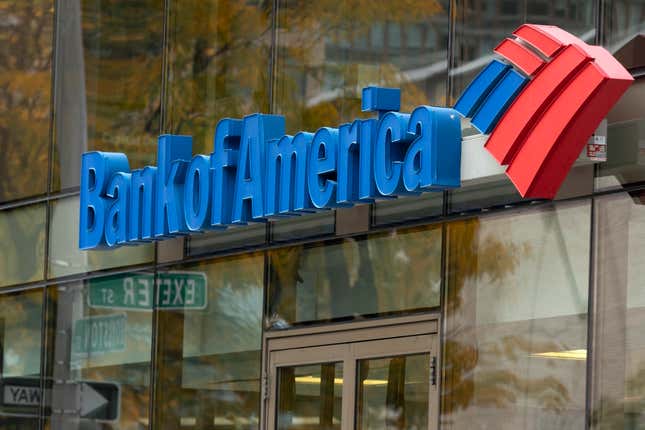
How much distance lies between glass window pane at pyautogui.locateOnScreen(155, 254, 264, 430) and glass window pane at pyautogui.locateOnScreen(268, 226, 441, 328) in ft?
1.56

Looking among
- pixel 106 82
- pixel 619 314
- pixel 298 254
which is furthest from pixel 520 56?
pixel 106 82

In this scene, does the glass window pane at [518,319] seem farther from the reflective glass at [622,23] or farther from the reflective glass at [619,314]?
the reflective glass at [622,23]

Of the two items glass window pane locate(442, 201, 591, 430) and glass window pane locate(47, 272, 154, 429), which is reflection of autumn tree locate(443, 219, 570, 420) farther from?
glass window pane locate(47, 272, 154, 429)

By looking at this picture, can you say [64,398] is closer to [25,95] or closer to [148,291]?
[148,291]

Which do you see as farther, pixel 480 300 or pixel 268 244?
pixel 268 244

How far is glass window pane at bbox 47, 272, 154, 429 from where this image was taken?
19047 millimetres

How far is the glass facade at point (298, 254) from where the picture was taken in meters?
12.9

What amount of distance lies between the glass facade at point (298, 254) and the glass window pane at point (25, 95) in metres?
0.04

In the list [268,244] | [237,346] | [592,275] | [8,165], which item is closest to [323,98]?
[268,244]

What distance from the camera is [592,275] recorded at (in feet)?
42.0

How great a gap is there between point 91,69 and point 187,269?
12.6 feet

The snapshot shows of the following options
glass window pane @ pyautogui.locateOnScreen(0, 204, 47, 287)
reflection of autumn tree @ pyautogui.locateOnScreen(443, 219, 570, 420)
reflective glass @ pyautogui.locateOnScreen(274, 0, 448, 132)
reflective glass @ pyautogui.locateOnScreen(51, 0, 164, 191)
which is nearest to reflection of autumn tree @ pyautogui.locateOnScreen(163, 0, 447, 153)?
reflective glass @ pyautogui.locateOnScreen(274, 0, 448, 132)

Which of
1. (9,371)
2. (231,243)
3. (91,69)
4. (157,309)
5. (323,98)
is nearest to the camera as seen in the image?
(323,98)

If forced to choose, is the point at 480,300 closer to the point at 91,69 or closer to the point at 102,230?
the point at 102,230
